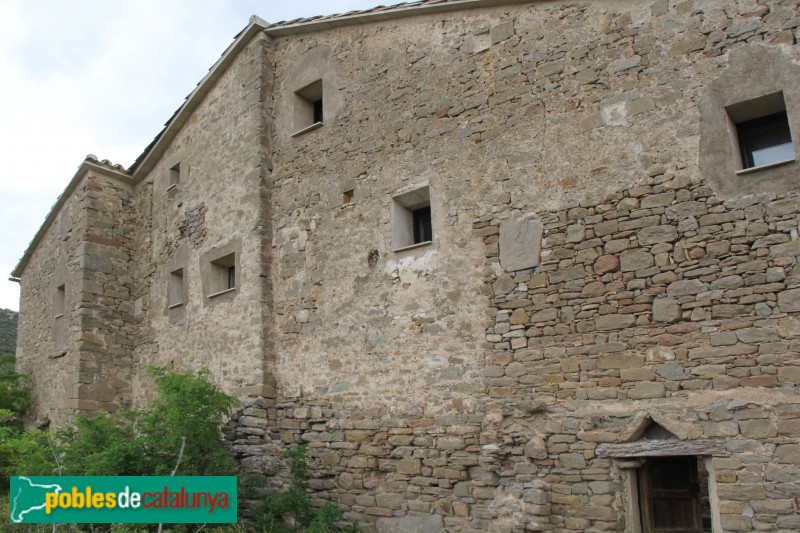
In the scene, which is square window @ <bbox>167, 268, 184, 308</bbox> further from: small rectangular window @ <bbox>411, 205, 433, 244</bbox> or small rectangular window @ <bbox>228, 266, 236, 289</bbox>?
small rectangular window @ <bbox>411, 205, 433, 244</bbox>

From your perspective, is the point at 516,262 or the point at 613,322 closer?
the point at 613,322

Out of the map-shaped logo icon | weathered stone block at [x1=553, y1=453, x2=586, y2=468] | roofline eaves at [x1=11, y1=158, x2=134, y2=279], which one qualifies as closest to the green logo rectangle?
the map-shaped logo icon

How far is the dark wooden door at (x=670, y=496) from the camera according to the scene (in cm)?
600

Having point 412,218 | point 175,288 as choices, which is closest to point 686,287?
point 412,218

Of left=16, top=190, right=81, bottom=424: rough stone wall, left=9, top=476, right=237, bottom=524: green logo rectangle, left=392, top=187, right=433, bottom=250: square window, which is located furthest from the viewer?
left=16, top=190, right=81, bottom=424: rough stone wall

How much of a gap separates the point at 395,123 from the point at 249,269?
9.53 feet

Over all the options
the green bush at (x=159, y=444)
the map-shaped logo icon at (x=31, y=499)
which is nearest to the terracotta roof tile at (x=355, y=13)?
the green bush at (x=159, y=444)

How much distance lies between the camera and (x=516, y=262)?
6867 mm

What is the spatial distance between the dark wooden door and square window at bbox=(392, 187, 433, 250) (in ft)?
11.2

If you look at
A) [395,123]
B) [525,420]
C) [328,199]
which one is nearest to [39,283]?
[328,199]

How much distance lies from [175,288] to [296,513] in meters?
4.85

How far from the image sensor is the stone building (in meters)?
5.71

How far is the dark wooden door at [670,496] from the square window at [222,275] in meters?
6.23

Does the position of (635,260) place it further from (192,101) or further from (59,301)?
(59,301)
